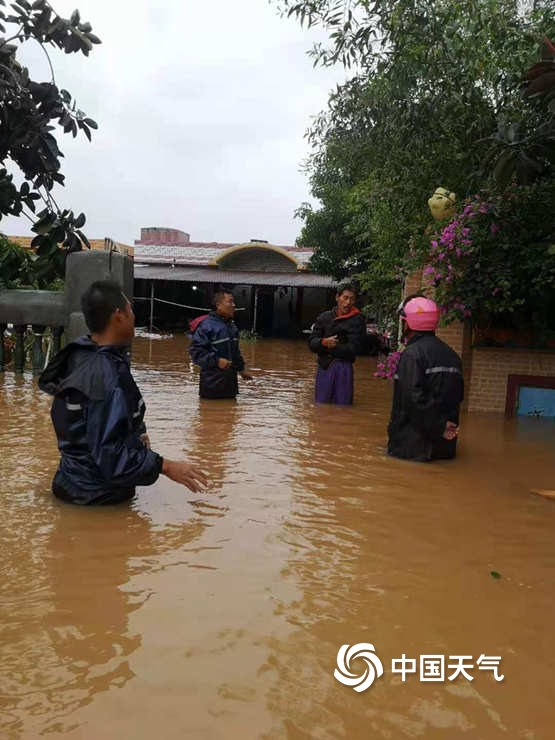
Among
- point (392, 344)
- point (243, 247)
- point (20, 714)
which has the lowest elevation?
point (20, 714)

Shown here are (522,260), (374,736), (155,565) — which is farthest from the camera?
(522,260)

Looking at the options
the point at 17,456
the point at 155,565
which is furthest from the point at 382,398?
the point at 155,565

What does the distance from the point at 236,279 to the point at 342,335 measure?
1713 centimetres

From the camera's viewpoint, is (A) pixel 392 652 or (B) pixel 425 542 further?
(B) pixel 425 542

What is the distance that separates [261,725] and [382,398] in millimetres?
8198

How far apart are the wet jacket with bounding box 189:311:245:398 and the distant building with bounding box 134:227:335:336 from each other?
1685 cm

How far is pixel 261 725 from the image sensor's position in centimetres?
222

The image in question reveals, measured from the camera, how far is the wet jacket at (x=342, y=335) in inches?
339

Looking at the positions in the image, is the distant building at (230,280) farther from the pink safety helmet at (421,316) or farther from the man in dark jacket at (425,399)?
the man in dark jacket at (425,399)

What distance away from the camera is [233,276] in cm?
2614

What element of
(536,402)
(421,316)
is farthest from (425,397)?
(536,402)

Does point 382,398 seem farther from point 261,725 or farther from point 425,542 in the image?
point 261,725

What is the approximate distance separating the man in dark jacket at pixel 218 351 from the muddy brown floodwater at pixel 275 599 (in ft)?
8.81

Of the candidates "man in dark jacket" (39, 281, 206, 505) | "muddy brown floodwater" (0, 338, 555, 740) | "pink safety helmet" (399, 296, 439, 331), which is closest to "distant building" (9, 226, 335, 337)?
"pink safety helmet" (399, 296, 439, 331)
